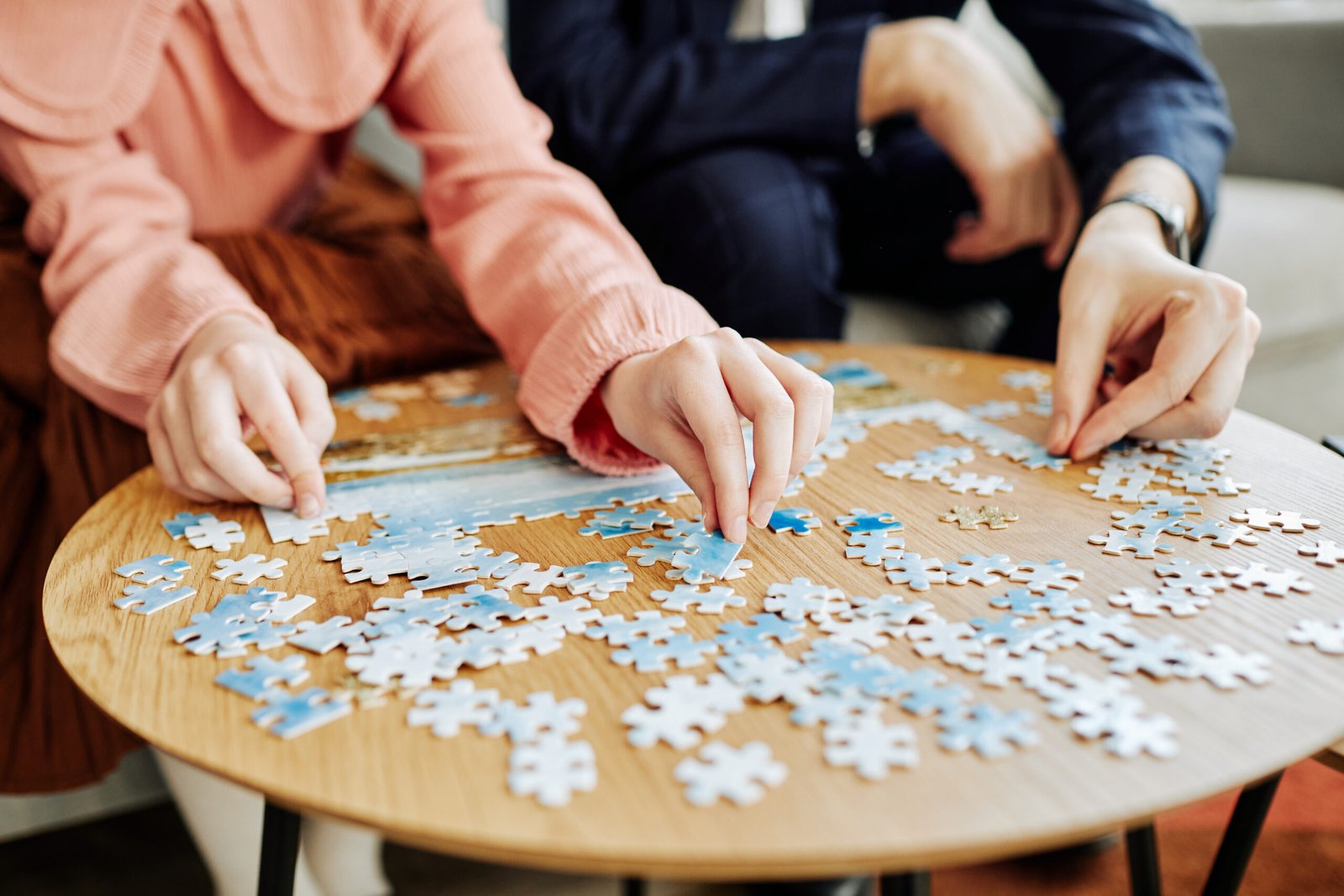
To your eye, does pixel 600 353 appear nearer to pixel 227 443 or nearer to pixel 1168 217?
pixel 227 443

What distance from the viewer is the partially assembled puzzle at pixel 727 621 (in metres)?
0.44

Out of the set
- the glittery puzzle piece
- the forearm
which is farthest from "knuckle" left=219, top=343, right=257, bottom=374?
the forearm

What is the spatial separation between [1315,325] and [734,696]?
1637mm

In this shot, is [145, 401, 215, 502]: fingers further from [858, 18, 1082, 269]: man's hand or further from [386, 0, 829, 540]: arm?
[858, 18, 1082, 269]: man's hand

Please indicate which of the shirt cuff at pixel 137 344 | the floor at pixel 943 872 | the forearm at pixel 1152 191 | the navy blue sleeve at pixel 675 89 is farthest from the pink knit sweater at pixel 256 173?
the floor at pixel 943 872

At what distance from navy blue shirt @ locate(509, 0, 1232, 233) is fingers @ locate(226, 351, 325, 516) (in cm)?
69

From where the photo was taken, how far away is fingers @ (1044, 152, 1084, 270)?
113 cm

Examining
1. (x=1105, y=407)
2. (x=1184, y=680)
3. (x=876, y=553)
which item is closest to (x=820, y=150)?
(x=1105, y=407)

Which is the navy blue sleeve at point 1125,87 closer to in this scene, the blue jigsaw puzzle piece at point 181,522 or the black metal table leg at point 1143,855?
the black metal table leg at point 1143,855

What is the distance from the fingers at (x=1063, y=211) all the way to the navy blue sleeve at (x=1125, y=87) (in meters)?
0.02

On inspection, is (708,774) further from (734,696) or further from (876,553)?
(876,553)

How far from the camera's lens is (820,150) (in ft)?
4.08

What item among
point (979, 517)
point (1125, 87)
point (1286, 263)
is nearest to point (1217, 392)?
point (979, 517)

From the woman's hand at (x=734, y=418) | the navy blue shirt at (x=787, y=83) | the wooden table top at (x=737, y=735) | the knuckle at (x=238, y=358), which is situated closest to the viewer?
the wooden table top at (x=737, y=735)
